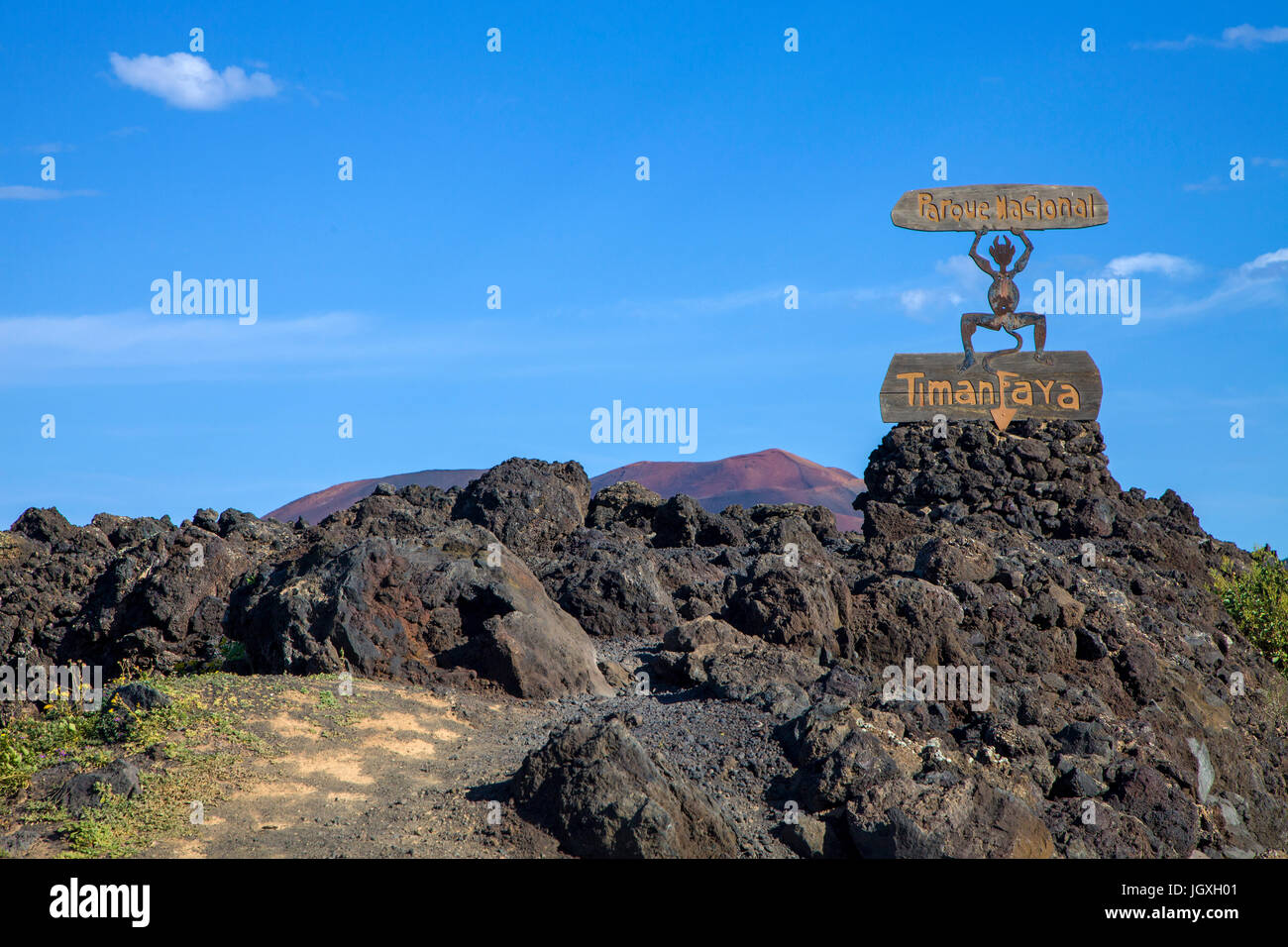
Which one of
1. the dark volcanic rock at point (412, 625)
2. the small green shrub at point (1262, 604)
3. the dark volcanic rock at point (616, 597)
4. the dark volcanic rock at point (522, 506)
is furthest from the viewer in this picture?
the dark volcanic rock at point (522, 506)

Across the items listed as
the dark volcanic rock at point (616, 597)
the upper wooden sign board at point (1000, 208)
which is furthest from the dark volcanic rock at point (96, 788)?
the upper wooden sign board at point (1000, 208)

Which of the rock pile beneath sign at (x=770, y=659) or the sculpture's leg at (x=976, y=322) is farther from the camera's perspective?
the sculpture's leg at (x=976, y=322)

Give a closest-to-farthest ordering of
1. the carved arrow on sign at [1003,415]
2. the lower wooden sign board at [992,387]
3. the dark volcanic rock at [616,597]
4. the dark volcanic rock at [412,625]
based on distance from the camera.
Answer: the dark volcanic rock at [412,625]
the dark volcanic rock at [616,597]
the lower wooden sign board at [992,387]
the carved arrow on sign at [1003,415]

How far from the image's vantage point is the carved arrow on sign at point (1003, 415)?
21.2m

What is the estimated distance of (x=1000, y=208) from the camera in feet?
68.0

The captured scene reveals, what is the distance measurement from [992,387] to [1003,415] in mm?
554

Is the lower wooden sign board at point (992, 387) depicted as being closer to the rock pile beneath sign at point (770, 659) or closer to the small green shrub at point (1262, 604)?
the rock pile beneath sign at point (770, 659)

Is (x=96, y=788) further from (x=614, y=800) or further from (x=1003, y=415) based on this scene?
(x=1003, y=415)

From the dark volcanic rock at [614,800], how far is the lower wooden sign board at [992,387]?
14816mm

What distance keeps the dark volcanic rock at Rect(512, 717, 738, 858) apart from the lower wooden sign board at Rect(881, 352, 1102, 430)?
14.8 m

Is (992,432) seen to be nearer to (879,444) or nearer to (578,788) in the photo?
(879,444)

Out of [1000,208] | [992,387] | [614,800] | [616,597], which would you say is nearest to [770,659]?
[616,597]
